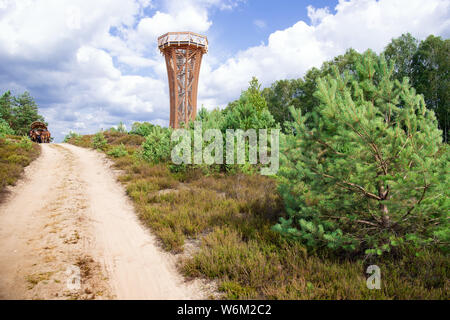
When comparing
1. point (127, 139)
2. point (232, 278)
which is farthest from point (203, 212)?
point (127, 139)

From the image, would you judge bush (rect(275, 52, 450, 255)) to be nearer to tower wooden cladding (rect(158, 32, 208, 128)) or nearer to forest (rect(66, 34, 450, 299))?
forest (rect(66, 34, 450, 299))

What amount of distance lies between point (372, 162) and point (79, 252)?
5.34 meters

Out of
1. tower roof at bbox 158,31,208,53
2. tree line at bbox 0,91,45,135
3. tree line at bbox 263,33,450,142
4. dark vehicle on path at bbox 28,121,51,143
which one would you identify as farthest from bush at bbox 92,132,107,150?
tree line at bbox 0,91,45,135

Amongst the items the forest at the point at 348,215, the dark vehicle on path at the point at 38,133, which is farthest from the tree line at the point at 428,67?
the dark vehicle on path at the point at 38,133

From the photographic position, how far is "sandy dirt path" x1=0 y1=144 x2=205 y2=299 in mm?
3404

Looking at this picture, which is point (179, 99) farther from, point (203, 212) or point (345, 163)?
point (345, 163)

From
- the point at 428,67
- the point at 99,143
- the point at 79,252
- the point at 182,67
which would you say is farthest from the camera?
the point at 182,67

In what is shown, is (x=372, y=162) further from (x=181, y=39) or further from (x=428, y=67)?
(x=428, y=67)

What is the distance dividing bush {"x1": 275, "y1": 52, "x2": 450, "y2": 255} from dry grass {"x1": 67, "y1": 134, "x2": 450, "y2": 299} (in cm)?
33

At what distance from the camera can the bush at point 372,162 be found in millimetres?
2919

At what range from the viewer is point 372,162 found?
343 centimetres

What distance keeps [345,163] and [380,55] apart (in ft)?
5.62
